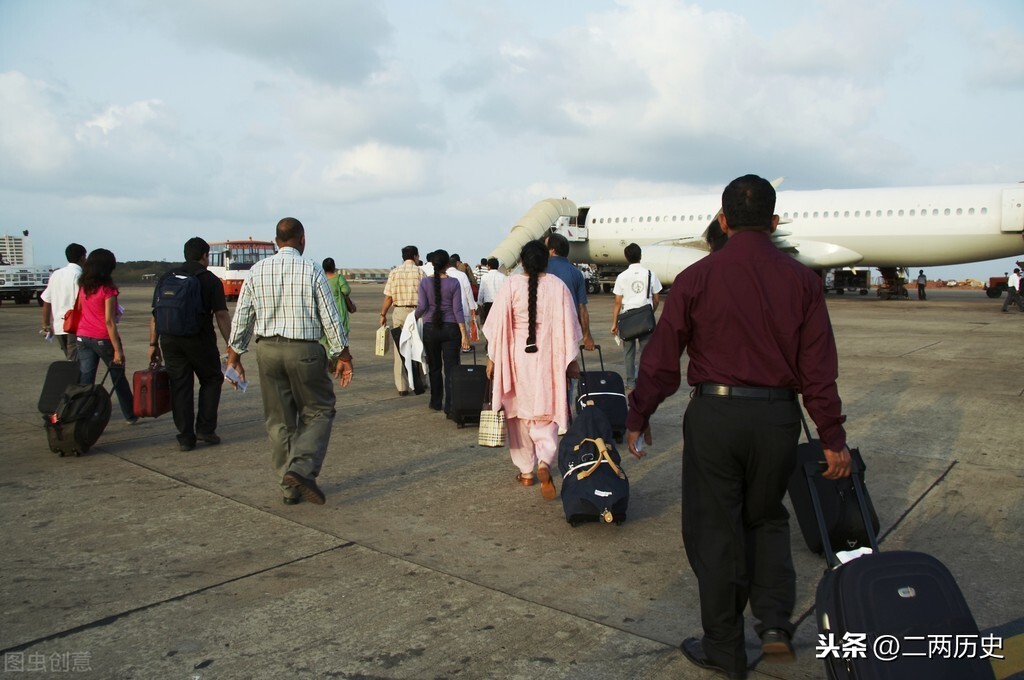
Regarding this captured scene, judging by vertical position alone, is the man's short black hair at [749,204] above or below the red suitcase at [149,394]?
above

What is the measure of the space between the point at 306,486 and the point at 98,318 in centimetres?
342

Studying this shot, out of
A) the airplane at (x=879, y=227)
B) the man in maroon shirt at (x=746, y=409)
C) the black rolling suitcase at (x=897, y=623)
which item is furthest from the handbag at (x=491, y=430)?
the airplane at (x=879, y=227)

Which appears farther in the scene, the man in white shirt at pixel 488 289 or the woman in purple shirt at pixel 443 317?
the man in white shirt at pixel 488 289

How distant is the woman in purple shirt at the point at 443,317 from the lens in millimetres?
7633

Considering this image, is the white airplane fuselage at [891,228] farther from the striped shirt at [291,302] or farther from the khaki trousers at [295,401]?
the khaki trousers at [295,401]

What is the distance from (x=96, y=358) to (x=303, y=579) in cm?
447

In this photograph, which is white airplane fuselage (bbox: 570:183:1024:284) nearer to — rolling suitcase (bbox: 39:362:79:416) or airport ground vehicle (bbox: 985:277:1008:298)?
airport ground vehicle (bbox: 985:277:1008:298)

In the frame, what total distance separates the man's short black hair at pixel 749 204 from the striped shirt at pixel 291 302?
9.40ft

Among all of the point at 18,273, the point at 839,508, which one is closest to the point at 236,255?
the point at 18,273

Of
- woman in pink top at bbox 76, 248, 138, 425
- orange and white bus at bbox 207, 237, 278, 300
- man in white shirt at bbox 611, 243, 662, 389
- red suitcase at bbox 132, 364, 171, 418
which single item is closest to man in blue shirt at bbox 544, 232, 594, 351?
man in white shirt at bbox 611, 243, 662, 389

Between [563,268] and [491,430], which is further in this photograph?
[563,268]

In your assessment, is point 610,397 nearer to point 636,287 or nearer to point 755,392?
point 636,287

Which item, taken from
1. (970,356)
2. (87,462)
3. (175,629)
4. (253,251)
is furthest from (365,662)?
(253,251)

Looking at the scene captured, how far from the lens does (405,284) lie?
28.8 ft
